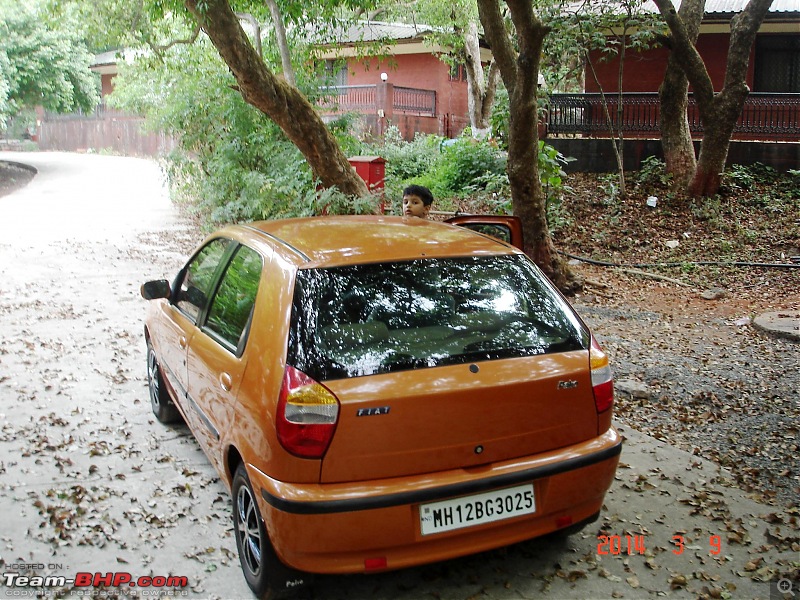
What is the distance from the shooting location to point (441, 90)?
28.7 meters

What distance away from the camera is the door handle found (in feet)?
12.4

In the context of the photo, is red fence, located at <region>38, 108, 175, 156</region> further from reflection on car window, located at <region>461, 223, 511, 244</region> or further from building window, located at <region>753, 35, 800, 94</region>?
reflection on car window, located at <region>461, 223, 511, 244</region>

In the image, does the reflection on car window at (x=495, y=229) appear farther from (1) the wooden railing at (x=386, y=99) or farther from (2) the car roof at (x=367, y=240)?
(1) the wooden railing at (x=386, y=99)

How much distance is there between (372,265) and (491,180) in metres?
11.9

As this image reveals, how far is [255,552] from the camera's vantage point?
3.64 metres

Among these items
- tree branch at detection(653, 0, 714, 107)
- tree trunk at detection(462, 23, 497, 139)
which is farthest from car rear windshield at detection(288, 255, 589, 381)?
tree trunk at detection(462, 23, 497, 139)

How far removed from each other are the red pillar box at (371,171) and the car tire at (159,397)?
20.2 feet

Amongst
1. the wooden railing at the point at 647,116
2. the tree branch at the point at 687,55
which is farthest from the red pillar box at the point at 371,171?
the wooden railing at the point at 647,116

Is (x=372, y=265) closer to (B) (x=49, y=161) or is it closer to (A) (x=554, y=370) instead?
(A) (x=554, y=370)

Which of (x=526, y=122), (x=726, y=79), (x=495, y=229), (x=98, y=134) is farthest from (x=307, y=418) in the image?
(x=98, y=134)

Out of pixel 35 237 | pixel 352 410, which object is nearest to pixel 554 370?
pixel 352 410

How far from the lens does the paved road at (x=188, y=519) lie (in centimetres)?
377

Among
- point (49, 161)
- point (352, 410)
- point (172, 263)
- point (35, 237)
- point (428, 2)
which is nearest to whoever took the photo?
point (352, 410)

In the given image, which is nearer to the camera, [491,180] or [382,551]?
[382,551]
